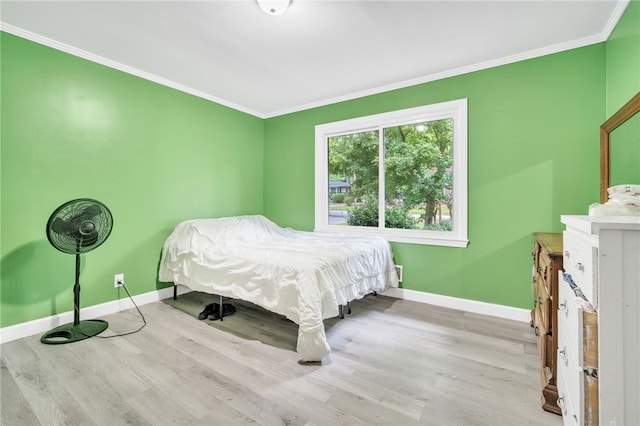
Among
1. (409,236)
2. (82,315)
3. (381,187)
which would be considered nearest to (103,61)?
(82,315)

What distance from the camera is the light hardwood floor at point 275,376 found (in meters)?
1.43

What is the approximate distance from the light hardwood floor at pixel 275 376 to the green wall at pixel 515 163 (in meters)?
0.48

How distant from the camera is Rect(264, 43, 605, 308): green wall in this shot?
2309mm

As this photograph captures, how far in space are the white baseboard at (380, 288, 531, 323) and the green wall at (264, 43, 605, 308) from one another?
0.06m

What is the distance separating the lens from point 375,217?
3.44 meters

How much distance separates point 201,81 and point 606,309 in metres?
3.61

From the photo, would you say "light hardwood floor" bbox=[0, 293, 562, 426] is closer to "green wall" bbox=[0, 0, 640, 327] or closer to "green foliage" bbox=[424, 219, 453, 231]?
"green wall" bbox=[0, 0, 640, 327]

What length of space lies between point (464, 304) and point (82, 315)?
3.61 metres

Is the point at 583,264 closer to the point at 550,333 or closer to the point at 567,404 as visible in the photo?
the point at 567,404

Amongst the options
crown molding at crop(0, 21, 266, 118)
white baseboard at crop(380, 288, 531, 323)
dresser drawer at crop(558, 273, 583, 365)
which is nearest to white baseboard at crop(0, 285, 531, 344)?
white baseboard at crop(380, 288, 531, 323)

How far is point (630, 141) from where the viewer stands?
67.9 inches

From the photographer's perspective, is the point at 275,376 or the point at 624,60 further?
the point at 624,60

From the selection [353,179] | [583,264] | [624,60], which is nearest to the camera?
[583,264]

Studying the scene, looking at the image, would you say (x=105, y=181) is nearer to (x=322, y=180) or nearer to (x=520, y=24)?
(x=322, y=180)
